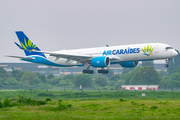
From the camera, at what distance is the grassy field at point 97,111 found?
26266 mm

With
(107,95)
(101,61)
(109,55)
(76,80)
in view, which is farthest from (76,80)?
(107,95)

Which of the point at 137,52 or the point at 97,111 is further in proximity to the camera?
the point at 137,52

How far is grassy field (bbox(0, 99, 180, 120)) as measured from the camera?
86.2 feet

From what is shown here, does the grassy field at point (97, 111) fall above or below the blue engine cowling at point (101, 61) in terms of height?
below

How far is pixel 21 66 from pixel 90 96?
109042 millimetres

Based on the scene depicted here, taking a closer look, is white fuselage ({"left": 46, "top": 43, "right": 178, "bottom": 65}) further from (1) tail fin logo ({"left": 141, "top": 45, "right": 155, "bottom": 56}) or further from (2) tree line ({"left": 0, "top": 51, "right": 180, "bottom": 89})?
(2) tree line ({"left": 0, "top": 51, "right": 180, "bottom": 89})

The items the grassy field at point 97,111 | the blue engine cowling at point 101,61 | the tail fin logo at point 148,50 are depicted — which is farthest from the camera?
the blue engine cowling at point 101,61

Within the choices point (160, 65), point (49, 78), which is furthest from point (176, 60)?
point (49, 78)

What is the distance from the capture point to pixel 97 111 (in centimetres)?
3002

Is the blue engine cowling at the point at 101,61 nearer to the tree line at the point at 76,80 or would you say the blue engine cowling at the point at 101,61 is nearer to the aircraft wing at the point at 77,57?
the aircraft wing at the point at 77,57

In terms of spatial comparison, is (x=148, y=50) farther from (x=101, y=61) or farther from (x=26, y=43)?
(x=26, y=43)

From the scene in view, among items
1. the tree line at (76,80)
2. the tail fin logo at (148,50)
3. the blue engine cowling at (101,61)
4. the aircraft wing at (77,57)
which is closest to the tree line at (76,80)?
the tree line at (76,80)

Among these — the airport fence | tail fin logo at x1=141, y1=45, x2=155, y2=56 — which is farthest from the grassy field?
tail fin logo at x1=141, y1=45, x2=155, y2=56

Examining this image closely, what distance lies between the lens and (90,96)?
45.9 meters
